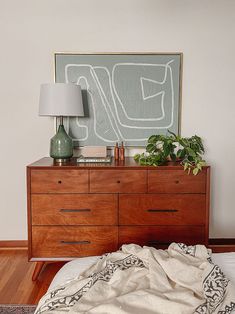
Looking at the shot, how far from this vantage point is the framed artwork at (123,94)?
2943 mm

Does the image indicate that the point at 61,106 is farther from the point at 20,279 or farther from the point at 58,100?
the point at 20,279

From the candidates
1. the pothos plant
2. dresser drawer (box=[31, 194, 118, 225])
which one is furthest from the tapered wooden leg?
the pothos plant

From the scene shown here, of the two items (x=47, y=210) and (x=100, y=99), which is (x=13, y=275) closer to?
(x=47, y=210)

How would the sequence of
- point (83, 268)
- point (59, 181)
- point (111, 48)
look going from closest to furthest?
point (83, 268) < point (59, 181) < point (111, 48)

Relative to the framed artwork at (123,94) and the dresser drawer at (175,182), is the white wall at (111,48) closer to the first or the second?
the framed artwork at (123,94)

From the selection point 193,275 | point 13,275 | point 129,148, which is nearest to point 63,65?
point 129,148

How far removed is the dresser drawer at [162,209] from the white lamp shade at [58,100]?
30.6 inches

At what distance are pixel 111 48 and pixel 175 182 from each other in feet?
4.34

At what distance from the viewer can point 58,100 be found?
8.34 feet

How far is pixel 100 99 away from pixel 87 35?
566mm

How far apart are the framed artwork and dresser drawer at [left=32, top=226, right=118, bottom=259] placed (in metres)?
0.84

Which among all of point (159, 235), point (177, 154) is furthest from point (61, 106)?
point (159, 235)

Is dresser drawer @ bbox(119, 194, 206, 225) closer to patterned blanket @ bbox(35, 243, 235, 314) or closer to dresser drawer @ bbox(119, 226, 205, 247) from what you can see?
dresser drawer @ bbox(119, 226, 205, 247)

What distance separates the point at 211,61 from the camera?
2.97m
